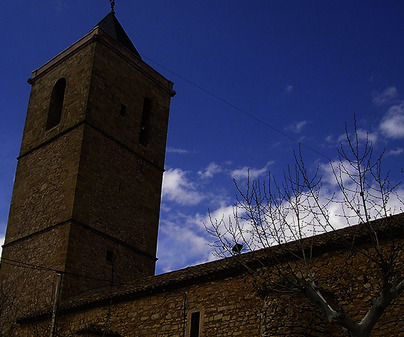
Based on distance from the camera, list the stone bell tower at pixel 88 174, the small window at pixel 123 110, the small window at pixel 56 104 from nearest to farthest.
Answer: the stone bell tower at pixel 88 174 → the small window at pixel 123 110 → the small window at pixel 56 104

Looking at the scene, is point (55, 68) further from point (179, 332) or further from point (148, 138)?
point (179, 332)

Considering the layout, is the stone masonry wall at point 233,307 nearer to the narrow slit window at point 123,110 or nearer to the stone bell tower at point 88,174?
the stone bell tower at point 88,174

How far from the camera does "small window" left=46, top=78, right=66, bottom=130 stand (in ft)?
67.9

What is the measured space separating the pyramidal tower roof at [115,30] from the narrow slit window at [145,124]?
6.07ft

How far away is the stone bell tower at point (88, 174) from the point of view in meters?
17.5

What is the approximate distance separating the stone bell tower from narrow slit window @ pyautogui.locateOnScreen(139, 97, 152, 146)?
37 millimetres

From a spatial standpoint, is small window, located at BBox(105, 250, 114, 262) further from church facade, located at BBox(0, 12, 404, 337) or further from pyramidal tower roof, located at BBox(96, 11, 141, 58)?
pyramidal tower roof, located at BBox(96, 11, 141, 58)

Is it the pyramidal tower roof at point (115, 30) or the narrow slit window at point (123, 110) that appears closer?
the narrow slit window at point (123, 110)

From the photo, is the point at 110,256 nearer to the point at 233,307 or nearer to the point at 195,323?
the point at 195,323

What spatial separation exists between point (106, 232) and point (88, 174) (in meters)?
1.85

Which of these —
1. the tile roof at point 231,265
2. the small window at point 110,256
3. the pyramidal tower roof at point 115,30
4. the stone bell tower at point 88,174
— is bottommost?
the tile roof at point 231,265

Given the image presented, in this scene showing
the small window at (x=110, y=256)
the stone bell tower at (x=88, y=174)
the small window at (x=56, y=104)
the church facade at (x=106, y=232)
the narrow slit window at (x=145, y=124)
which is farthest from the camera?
the narrow slit window at (x=145, y=124)

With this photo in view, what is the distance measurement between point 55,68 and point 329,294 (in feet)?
48.7

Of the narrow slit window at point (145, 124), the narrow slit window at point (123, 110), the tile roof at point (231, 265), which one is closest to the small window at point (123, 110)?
the narrow slit window at point (123, 110)
